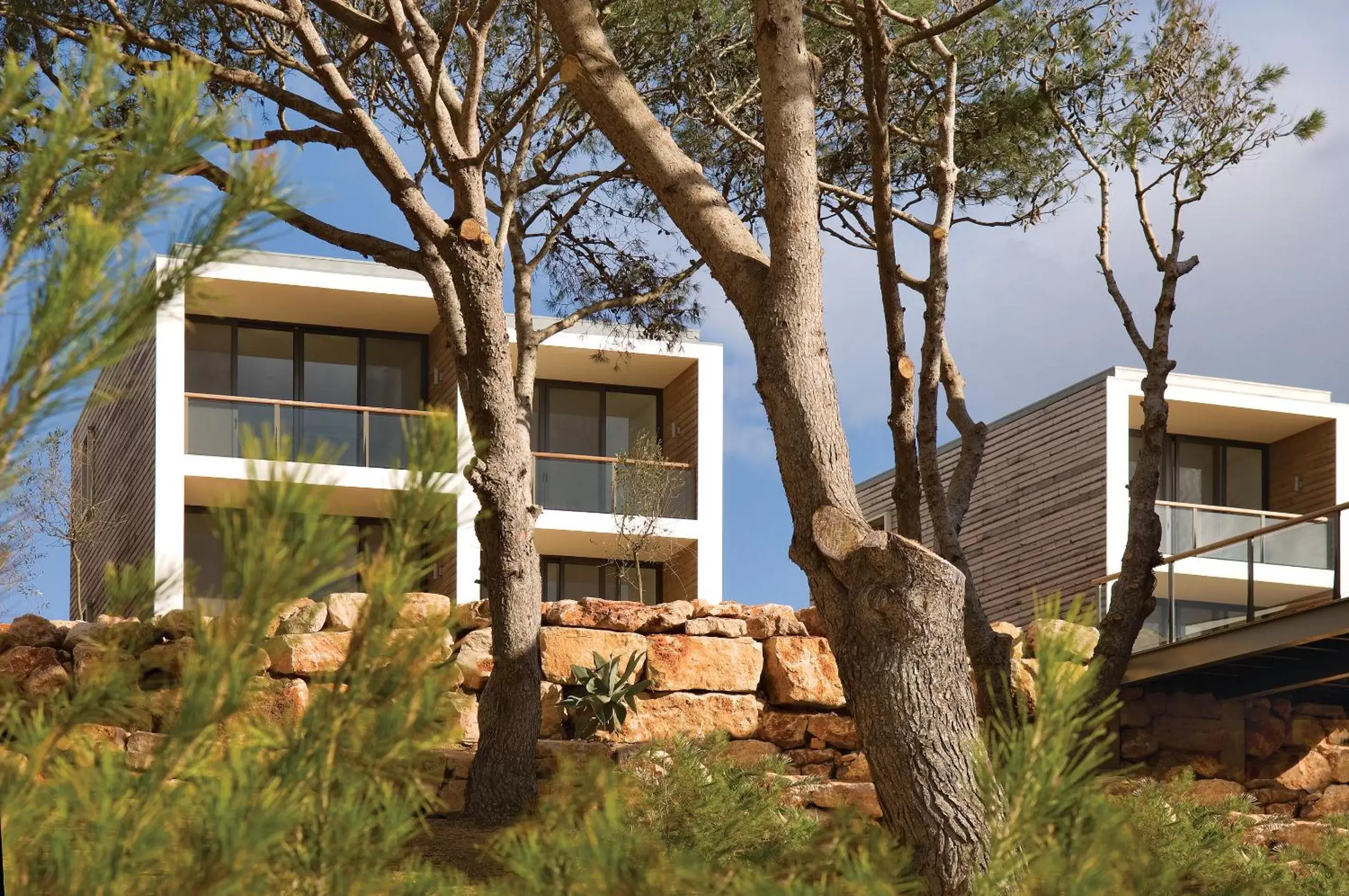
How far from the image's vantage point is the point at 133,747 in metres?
9.41

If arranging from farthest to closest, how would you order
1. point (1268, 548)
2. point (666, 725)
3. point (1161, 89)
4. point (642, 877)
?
point (1268, 548), point (1161, 89), point (666, 725), point (642, 877)

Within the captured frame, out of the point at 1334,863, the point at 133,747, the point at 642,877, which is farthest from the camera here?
the point at 133,747

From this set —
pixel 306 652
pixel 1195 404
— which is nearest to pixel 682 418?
pixel 1195 404

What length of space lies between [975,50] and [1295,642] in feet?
19.5

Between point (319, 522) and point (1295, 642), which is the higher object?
point (319, 522)

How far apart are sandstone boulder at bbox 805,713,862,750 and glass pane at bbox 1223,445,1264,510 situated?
13619mm

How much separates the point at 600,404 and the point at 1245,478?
10612 millimetres

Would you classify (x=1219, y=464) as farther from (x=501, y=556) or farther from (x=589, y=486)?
(x=501, y=556)

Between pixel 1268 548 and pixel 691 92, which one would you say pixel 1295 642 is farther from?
pixel 691 92

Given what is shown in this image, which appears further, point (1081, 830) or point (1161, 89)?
point (1161, 89)

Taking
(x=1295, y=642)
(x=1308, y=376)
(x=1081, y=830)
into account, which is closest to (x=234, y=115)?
(x=1081, y=830)

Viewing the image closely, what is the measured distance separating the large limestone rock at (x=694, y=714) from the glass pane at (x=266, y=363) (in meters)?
10.6

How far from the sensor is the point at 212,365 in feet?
66.7

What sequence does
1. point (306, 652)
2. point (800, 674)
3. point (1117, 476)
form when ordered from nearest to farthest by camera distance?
1. point (306, 652)
2. point (800, 674)
3. point (1117, 476)
